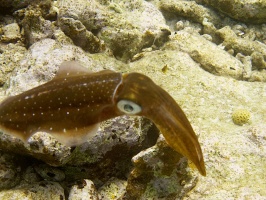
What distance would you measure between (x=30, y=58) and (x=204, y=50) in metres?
4.36

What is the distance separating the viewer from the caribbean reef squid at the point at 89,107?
7.66 ft

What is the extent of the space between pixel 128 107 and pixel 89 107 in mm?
377

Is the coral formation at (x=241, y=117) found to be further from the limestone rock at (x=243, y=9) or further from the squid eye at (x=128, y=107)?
the limestone rock at (x=243, y=9)

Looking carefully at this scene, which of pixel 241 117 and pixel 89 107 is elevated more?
pixel 89 107

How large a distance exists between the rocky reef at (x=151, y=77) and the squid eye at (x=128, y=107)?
57.6 inches

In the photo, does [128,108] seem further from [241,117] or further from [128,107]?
[241,117]

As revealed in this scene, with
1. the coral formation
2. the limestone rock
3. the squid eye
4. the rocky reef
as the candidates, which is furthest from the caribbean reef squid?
the limestone rock

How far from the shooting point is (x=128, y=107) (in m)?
2.33

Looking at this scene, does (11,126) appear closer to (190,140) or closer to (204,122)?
(190,140)

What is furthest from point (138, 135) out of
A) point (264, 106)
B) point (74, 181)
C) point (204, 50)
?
point (204, 50)

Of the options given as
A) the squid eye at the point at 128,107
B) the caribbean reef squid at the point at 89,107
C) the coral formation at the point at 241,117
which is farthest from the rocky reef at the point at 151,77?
the squid eye at the point at 128,107

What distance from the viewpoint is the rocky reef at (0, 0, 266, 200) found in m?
3.74

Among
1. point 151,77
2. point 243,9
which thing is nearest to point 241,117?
point 151,77

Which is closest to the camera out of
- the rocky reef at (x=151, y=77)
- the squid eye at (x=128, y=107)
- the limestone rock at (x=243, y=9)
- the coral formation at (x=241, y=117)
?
the squid eye at (x=128, y=107)
